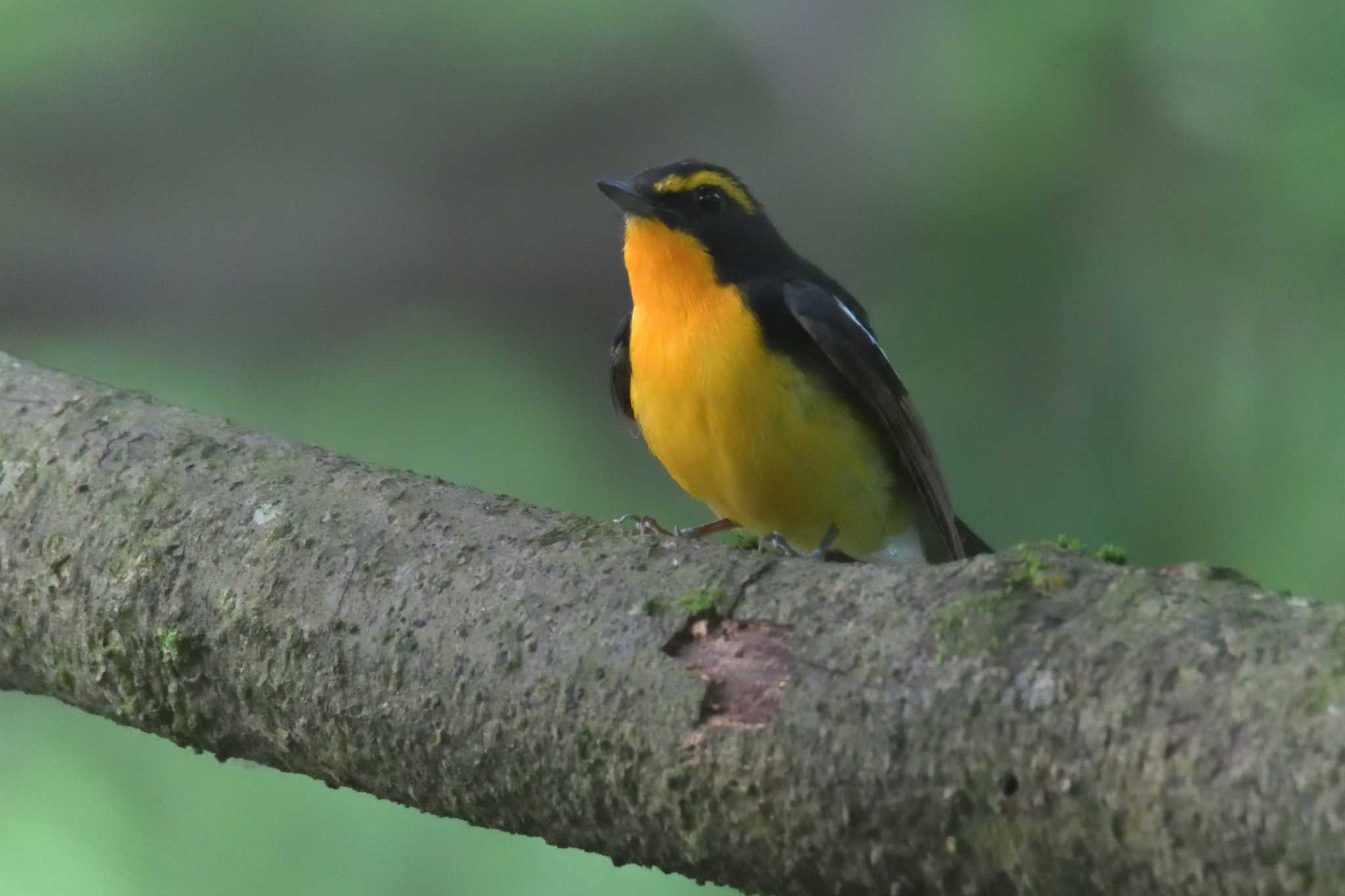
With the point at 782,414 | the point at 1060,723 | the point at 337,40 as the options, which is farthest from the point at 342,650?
the point at 337,40

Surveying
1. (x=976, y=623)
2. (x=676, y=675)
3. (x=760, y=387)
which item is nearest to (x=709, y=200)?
(x=760, y=387)

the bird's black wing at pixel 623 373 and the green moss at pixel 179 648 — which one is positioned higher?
the bird's black wing at pixel 623 373

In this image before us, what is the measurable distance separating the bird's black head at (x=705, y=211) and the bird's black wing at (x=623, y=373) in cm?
28

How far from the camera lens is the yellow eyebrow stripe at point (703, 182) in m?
3.32

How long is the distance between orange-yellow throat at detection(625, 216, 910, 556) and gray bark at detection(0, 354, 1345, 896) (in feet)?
3.28

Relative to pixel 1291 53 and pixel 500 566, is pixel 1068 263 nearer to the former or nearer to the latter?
pixel 1291 53

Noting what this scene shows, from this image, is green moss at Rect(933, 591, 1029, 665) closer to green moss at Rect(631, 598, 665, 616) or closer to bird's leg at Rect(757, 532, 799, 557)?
green moss at Rect(631, 598, 665, 616)

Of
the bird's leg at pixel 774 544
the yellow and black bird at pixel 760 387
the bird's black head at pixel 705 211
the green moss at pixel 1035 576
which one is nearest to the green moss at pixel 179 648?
the bird's leg at pixel 774 544

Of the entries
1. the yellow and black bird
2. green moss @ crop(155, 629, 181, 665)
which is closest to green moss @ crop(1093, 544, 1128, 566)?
the yellow and black bird

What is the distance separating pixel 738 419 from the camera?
2.93 m

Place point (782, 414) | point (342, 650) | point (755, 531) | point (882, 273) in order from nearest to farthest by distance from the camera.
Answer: point (342, 650) < point (782, 414) < point (755, 531) < point (882, 273)

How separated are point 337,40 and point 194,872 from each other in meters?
3.43

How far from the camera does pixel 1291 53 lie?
173 inches

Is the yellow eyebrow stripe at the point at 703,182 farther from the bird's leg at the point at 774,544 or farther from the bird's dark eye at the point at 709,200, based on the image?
the bird's leg at the point at 774,544
